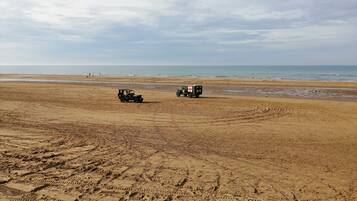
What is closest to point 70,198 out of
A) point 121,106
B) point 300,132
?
point 300,132

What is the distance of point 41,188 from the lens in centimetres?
899

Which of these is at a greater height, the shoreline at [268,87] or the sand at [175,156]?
the shoreline at [268,87]

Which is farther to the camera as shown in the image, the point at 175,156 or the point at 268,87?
the point at 268,87

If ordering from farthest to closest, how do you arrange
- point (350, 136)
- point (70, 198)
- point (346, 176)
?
point (350, 136) → point (346, 176) → point (70, 198)

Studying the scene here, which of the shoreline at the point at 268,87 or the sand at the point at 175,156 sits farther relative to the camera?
the shoreline at the point at 268,87

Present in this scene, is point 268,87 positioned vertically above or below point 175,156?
above

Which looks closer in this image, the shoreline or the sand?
the sand

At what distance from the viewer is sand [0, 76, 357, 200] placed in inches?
362

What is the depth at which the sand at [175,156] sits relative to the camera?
9188 millimetres

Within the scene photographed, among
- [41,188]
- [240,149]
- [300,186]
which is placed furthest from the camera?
[240,149]

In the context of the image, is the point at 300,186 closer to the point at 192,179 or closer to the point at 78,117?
the point at 192,179

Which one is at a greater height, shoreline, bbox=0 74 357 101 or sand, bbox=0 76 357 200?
shoreline, bbox=0 74 357 101

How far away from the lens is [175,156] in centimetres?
1281

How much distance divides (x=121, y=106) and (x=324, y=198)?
67.4 ft
